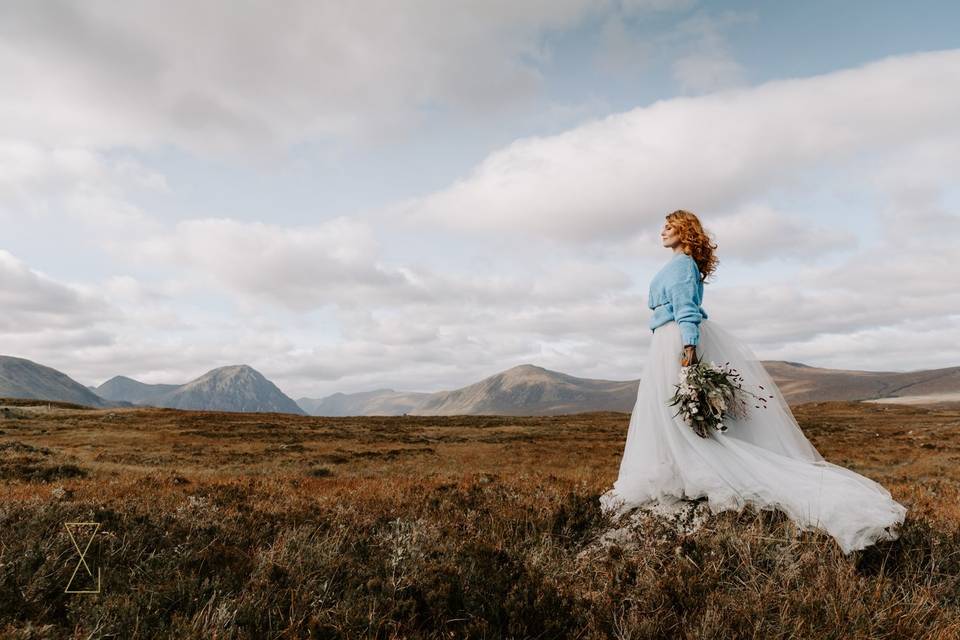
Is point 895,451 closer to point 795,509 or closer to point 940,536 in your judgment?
point 940,536

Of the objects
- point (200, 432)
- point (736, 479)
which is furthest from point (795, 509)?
point (200, 432)

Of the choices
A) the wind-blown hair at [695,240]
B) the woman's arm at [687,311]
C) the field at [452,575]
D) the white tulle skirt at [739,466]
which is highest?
the wind-blown hair at [695,240]

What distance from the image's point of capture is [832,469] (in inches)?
194

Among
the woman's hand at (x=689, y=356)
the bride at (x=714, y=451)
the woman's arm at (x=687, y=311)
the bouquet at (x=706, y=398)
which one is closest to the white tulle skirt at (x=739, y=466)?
the bride at (x=714, y=451)

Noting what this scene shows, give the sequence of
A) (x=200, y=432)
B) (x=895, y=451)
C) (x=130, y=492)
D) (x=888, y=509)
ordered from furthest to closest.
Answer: (x=200, y=432) → (x=895, y=451) → (x=130, y=492) → (x=888, y=509)

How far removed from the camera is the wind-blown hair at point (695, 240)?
5938 millimetres

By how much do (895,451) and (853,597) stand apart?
2713 centimetres

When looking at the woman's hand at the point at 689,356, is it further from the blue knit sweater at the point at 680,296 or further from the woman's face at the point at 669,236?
the woman's face at the point at 669,236

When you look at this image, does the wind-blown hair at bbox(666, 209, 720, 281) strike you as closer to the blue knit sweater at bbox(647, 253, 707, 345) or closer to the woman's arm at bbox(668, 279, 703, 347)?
the blue knit sweater at bbox(647, 253, 707, 345)

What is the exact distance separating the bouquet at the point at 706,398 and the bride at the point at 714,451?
11cm

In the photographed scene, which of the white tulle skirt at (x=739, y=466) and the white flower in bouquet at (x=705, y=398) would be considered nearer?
the white tulle skirt at (x=739, y=466)

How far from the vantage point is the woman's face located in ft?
19.9

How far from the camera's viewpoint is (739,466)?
16.1 ft

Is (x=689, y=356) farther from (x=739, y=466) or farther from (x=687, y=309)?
(x=739, y=466)
